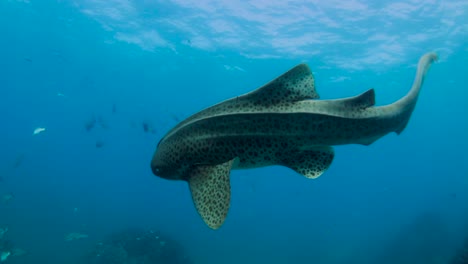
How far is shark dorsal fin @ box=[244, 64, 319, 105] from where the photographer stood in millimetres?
3365

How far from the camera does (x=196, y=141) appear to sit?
334 centimetres

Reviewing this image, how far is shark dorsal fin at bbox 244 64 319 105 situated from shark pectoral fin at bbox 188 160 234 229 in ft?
2.42

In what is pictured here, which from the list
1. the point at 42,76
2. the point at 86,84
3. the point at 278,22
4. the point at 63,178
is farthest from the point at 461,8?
the point at 63,178

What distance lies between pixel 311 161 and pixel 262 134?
0.78 metres

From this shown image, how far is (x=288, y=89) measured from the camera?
3.46 metres

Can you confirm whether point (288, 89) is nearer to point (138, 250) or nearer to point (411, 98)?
point (411, 98)

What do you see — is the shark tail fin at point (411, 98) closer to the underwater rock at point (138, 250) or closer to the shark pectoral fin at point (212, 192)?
the shark pectoral fin at point (212, 192)

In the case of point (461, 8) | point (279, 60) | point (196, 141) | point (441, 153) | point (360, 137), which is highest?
point (461, 8)

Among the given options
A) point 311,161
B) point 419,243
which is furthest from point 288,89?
point 419,243

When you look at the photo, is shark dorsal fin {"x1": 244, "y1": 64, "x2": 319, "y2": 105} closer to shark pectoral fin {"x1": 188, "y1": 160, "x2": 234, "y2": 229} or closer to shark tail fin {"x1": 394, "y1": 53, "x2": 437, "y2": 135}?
shark pectoral fin {"x1": 188, "y1": 160, "x2": 234, "y2": 229}

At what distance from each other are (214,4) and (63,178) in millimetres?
105478

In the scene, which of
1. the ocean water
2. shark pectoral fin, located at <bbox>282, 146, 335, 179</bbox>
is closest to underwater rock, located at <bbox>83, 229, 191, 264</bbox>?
the ocean water

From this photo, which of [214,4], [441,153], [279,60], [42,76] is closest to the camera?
[214,4]

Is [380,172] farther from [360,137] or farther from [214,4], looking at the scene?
[360,137]
